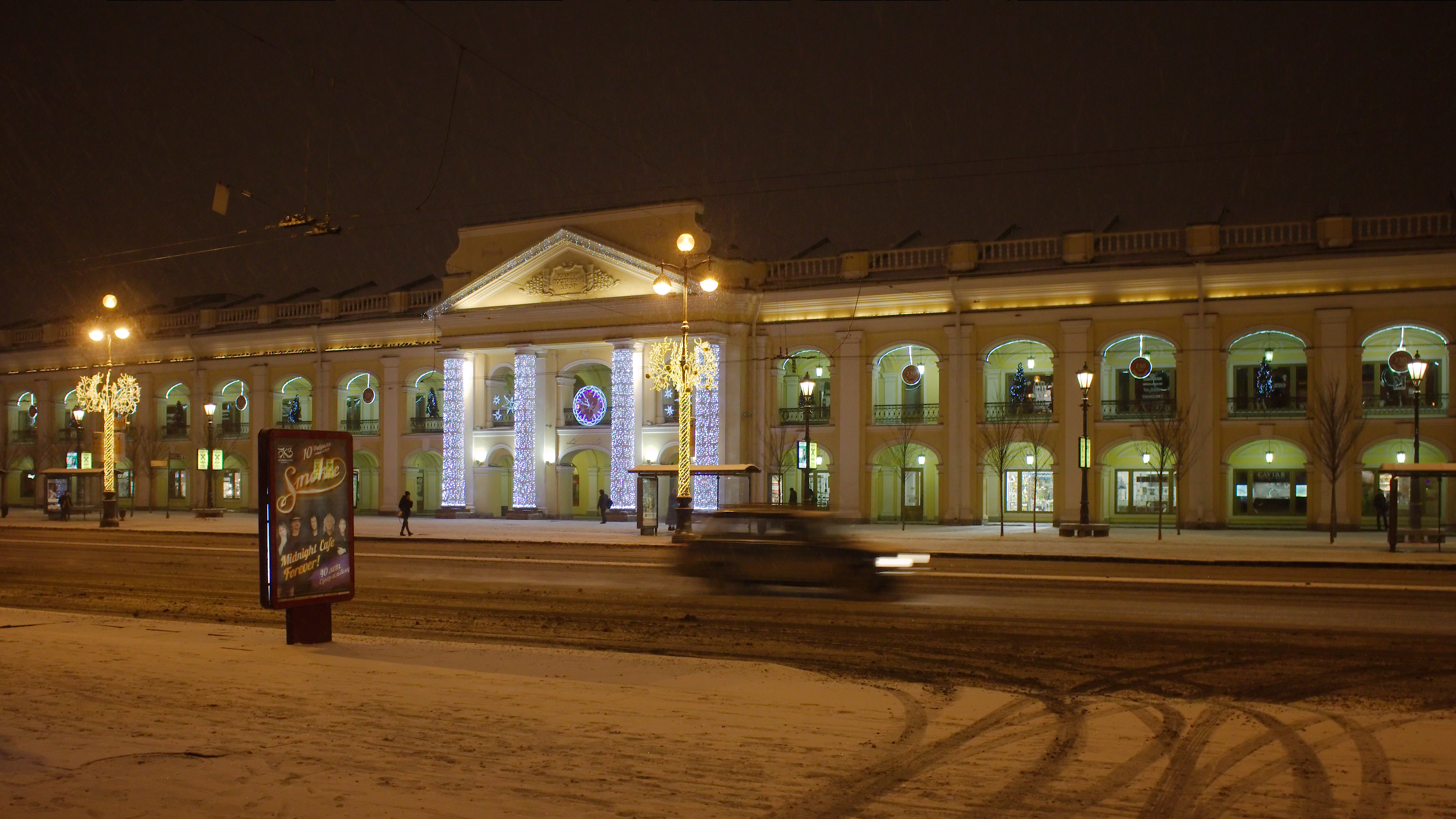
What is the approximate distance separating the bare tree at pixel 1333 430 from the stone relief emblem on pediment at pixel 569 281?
26.1m

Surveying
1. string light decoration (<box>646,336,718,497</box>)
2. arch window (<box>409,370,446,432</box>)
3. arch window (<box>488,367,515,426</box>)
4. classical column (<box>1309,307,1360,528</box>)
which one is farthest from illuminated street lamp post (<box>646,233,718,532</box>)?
classical column (<box>1309,307,1360,528</box>)

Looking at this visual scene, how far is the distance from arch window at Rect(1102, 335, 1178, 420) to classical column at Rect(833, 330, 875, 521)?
8.89 m

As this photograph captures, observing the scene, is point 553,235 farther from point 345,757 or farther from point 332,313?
point 345,757

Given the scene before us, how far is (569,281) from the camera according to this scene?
158 ft

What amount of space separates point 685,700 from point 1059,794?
333cm

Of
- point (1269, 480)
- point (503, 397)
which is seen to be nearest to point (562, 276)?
point (503, 397)

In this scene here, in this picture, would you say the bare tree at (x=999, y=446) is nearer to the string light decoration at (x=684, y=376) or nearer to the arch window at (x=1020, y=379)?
the arch window at (x=1020, y=379)

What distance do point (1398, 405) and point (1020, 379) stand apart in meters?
12.4

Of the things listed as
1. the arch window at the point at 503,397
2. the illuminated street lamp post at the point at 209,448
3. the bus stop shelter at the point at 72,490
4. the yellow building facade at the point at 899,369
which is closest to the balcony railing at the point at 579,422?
the yellow building facade at the point at 899,369

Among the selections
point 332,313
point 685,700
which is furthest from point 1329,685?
point 332,313

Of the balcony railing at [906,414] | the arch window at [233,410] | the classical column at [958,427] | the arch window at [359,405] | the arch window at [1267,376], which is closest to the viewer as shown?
the arch window at [1267,376]

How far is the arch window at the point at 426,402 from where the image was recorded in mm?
53719

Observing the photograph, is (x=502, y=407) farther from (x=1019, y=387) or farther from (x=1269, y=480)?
(x=1269, y=480)

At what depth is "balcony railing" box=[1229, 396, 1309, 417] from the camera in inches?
1556
